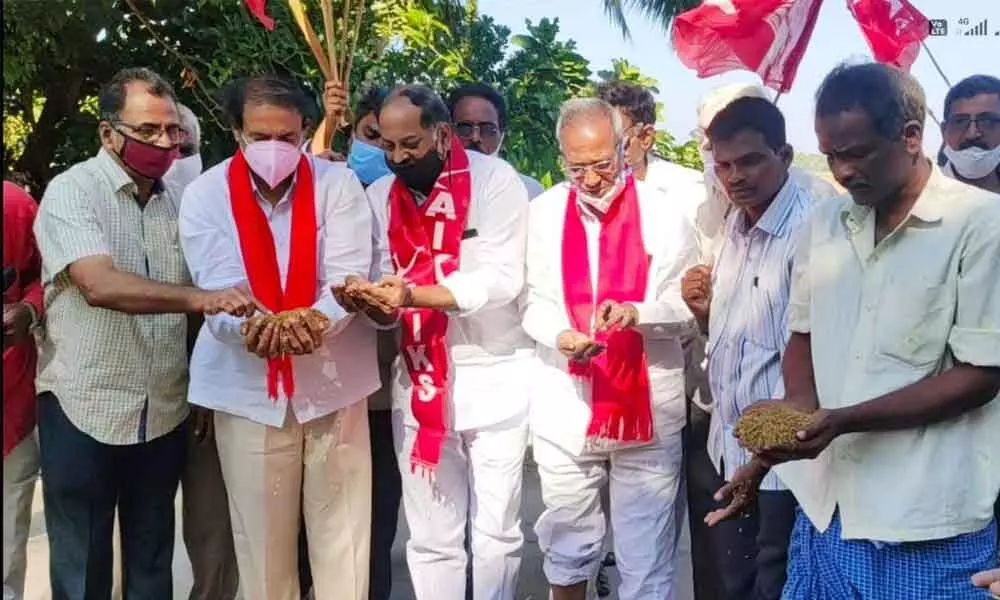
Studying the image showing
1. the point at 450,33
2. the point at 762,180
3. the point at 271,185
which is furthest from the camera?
the point at 450,33

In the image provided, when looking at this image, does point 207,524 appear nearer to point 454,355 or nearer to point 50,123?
point 454,355

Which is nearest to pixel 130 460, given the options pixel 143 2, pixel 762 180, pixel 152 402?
pixel 152 402

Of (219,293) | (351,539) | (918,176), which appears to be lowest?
(351,539)

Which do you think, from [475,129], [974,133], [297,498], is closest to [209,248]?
[297,498]

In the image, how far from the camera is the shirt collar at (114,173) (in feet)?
10.3

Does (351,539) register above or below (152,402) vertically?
below

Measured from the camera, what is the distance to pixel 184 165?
3.68 meters

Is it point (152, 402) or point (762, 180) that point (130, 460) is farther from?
point (762, 180)

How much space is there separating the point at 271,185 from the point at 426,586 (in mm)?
1482

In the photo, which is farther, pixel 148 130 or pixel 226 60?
pixel 226 60

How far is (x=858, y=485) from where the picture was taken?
6.88 feet

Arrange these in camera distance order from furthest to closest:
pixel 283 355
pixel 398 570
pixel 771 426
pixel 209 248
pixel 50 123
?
pixel 50 123 → pixel 398 570 → pixel 209 248 → pixel 283 355 → pixel 771 426

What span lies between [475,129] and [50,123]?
4.80 m

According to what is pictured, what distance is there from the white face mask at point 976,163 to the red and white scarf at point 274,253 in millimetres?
2401
